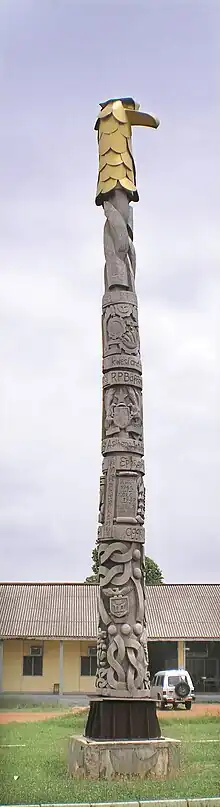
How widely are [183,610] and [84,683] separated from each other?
421 centimetres

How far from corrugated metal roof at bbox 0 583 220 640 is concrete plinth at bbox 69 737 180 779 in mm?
17238

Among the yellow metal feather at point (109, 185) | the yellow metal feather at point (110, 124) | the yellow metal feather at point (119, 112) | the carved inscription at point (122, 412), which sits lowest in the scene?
the carved inscription at point (122, 412)

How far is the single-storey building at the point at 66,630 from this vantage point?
89.8 ft

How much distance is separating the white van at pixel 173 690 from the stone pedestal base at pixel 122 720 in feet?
46.3

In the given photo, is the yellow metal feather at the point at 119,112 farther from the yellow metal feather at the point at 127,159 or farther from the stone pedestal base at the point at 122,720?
the stone pedestal base at the point at 122,720

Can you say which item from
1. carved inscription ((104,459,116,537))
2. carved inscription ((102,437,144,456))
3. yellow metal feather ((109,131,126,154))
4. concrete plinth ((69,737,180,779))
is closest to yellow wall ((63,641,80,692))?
carved inscription ((104,459,116,537))

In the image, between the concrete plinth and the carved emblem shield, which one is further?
the carved emblem shield

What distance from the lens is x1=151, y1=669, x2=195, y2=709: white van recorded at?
2352cm

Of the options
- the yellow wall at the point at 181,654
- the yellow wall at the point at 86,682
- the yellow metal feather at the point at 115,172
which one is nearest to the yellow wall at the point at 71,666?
the yellow wall at the point at 86,682

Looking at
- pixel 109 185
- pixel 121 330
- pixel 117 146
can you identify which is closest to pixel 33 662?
pixel 121 330

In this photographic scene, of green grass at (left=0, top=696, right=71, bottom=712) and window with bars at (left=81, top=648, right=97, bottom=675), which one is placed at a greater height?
window with bars at (left=81, top=648, right=97, bottom=675)

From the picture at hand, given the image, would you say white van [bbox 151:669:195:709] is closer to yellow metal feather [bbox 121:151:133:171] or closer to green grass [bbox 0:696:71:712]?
green grass [bbox 0:696:71:712]

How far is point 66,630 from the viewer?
27.3m

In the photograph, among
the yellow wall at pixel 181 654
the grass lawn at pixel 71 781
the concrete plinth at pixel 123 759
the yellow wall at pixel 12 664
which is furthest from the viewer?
the yellow wall at pixel 181 654
